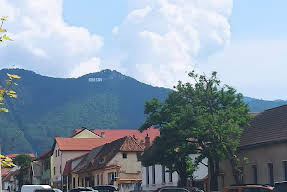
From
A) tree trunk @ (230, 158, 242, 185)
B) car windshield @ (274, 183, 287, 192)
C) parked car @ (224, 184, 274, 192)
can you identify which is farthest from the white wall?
car windshield @ (274, 183, 287, 192)

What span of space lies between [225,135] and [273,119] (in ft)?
20.9

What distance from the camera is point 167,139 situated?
156 ft

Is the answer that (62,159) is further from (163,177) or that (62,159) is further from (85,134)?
(163,177)

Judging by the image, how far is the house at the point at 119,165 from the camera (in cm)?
7731

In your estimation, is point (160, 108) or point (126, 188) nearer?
point (160, 108)

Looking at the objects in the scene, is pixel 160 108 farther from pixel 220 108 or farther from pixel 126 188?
pixel 126 188

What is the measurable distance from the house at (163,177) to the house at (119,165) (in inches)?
182

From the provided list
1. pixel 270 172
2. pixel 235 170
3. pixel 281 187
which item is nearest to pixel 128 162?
pixel 235 170

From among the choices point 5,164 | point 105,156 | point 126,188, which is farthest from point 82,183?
point 5,164

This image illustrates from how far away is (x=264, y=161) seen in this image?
47.0m

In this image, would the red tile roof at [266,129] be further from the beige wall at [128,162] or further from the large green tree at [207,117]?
the beige wall at [128,162]

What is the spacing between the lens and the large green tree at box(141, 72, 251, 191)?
151 feet

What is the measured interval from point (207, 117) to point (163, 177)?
23.3m

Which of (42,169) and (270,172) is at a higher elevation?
(42,169)
